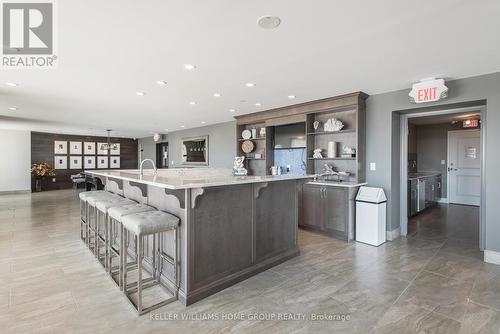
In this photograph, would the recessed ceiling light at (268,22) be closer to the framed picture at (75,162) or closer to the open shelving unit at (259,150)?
the open shelving unit at (259,150)

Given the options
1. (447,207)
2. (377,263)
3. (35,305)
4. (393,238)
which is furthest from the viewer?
(447,207)

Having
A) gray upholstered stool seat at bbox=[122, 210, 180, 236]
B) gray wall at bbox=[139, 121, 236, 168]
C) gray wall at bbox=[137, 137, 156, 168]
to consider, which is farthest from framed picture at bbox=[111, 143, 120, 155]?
gray upholstered stool seat at bbox=[122, 210, 180, 236]

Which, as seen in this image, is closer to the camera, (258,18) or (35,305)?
(258,18)

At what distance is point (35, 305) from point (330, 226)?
12.4 ft

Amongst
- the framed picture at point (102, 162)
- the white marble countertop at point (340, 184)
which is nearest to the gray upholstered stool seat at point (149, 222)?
the white marble countertop at point (340, 184)

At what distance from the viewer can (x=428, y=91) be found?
3275 millimetres

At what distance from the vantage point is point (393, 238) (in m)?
4.01

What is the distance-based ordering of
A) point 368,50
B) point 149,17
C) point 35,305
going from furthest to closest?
1. point 368,50
2. point 35,305
3. point 149,17

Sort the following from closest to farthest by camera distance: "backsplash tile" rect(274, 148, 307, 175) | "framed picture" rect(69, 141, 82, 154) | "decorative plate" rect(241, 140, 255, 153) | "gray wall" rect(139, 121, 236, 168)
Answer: "backsplash tile" rect(274, 148, 307, 175)
"decorative plate" rect(241, 140, 255, 153)
"gray wall" rect(139, 121, 236, 168)
"framed picture" rect(69, 141, 82, 154)

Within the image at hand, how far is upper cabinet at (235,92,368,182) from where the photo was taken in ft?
13.5

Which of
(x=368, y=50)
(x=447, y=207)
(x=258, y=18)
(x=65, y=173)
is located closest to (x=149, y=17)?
(x=258, y=18)

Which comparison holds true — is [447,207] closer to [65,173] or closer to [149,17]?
[149,17]

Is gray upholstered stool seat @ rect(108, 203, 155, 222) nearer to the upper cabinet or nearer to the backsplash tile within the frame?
the upper cabinet

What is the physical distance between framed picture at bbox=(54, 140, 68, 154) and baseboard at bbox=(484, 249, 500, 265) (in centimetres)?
1335
